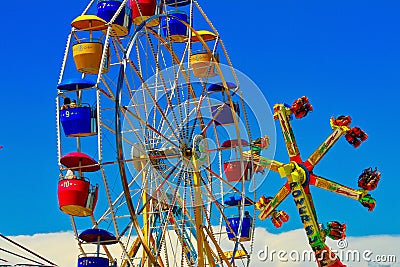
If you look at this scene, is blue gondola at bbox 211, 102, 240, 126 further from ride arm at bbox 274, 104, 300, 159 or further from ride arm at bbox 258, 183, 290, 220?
ride arm at bbox 258, 183, 290, 220

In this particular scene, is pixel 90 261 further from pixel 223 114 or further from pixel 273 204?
pixel 273 204

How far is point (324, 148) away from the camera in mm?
31578

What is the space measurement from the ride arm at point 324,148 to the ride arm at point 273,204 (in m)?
1.23

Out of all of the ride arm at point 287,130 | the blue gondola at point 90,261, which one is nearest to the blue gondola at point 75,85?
the blue gondola at point 90,261

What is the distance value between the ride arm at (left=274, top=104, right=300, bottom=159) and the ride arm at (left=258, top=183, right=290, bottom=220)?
1.23 meters

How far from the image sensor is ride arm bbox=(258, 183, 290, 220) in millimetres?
32000

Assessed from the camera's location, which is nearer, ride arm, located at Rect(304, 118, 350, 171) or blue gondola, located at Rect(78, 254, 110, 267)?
blue gondola, located at Rect(78, 254, 110, 267)

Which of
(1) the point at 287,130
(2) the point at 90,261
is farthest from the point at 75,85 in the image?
(1) the point at 287,130

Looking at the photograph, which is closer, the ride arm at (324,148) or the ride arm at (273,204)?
the ride arm at (324,148)

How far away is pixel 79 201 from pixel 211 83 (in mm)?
5915

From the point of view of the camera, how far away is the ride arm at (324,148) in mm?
31219

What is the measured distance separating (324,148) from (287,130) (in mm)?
1408

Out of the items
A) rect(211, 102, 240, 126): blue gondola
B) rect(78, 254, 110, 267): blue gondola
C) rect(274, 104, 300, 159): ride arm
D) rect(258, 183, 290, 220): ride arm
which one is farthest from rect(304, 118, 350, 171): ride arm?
rect(78, 254, 110, 267): blue gondola

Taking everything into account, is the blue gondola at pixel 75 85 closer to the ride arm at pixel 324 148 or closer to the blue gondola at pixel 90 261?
the blue gondola at pixel 90 261
